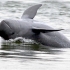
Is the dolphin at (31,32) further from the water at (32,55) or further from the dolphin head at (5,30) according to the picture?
the water at (32,55)

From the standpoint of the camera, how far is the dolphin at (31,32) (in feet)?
47.5

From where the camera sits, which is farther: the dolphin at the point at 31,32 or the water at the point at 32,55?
the dolphin at the point at 31,32

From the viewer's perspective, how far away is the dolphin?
1447 centimetres

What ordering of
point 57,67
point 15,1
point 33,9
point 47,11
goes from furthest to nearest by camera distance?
1. point 15,1
2. point 47,11
3. point 33,9
4. point 57,67

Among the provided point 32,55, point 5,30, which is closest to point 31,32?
point 5,30

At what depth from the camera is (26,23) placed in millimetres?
15031

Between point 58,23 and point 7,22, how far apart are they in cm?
708

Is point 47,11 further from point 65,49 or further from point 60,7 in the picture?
point 65,49

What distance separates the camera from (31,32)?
14.9 metres

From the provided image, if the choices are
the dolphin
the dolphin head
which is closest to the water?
the dolphin

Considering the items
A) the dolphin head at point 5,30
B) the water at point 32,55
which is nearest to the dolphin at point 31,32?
the dolphin head at point 5,30

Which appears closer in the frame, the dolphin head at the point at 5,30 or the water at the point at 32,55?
the water at the point at 32,55

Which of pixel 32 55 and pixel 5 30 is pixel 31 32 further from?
pixel 32 55

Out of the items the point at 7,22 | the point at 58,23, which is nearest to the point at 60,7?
the point at 58,23
